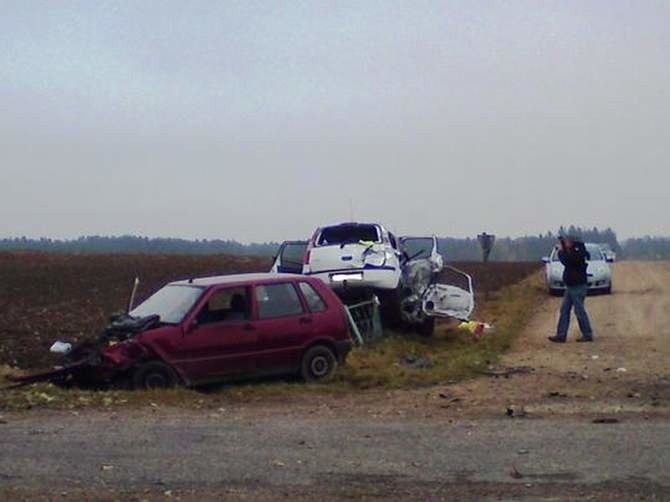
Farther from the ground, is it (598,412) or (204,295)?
(204,295)

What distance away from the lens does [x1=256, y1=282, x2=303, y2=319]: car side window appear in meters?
16.3

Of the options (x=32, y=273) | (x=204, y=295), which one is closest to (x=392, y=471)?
(x=204, y=295)

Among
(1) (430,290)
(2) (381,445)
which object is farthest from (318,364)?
(1) (430,290)

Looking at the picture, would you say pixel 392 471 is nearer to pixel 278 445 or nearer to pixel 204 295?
pixel 278 445

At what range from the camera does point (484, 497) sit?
8812 mm

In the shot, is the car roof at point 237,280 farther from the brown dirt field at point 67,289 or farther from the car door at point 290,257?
the car door at point 290,257

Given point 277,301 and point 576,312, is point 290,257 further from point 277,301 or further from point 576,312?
point 277,301

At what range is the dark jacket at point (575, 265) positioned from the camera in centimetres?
2117

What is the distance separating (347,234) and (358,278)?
1295 millimetres

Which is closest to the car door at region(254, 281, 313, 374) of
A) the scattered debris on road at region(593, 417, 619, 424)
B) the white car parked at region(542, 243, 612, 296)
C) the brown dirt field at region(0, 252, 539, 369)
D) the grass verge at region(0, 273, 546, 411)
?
the grass verge at region(0, 273, 546, 411)

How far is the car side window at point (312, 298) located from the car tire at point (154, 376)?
227 centimetres

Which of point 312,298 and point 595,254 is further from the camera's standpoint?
Answer: point 595,254

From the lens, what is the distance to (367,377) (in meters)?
16.5

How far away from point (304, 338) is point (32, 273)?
110 ft
